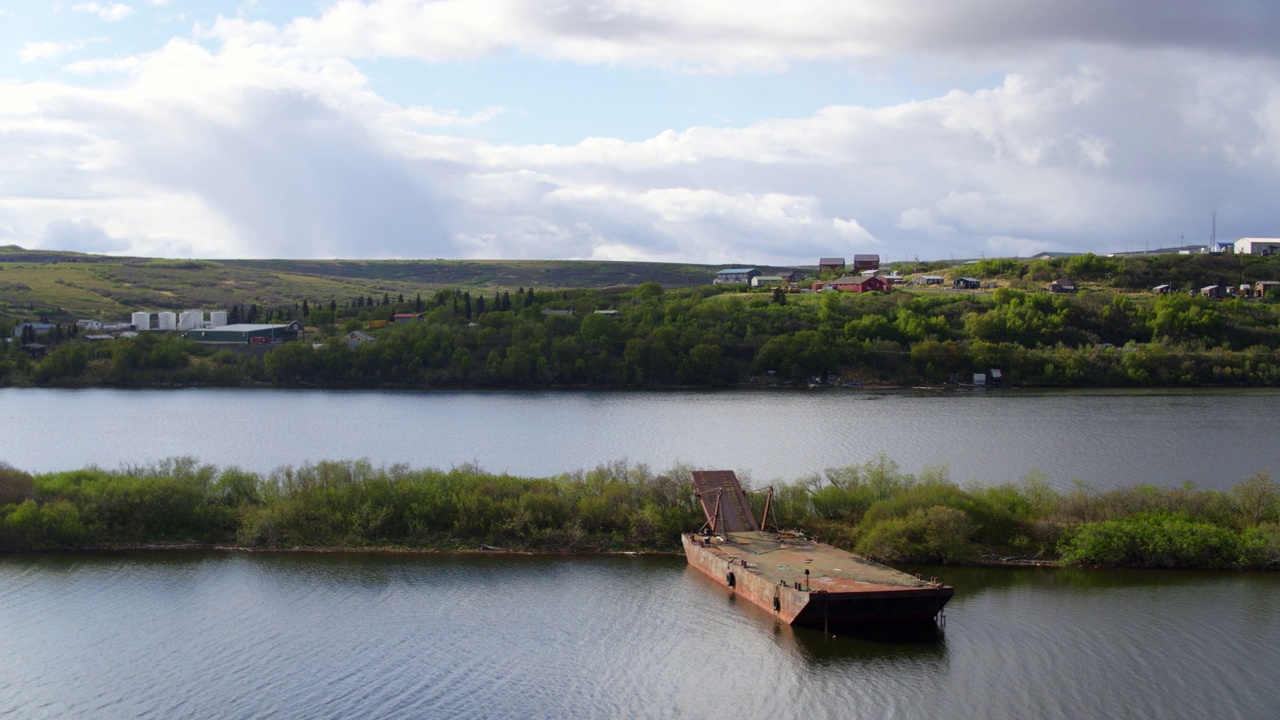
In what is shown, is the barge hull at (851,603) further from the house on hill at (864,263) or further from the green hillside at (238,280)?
the house on hill at (864,263)

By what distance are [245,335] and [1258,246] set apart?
10076 cm

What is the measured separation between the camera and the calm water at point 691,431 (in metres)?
44.4

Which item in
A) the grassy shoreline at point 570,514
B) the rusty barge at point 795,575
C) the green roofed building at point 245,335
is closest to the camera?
the rusty barge at point 795,575

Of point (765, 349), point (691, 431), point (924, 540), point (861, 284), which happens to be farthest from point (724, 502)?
point (861, 284)

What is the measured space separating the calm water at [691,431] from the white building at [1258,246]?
171 ft

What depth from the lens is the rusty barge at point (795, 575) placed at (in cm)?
2530

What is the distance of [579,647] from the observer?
25.0m

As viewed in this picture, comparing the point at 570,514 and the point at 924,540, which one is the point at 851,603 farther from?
the point at 570,514

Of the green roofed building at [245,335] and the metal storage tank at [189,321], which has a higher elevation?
the metal storage tank at [189,321]

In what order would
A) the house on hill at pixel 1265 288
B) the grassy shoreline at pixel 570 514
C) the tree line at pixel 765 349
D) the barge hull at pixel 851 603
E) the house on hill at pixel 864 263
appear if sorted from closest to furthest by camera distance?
the barge hull at pixel 851 603, the grassy shoreline at pixel 570 514, the tree line at pixel 765 349, the house on hill at pixel 1265 288, the house on hill at pixel 864 263

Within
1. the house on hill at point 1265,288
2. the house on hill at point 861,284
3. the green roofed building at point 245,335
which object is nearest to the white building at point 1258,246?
the house on hill at point 1265,288

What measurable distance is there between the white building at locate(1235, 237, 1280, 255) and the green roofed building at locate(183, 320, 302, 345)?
308ft

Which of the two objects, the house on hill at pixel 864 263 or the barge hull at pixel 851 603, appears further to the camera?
the house on hill at pixel 864 263

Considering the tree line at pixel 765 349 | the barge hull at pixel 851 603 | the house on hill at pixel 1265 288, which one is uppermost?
the house on hill at pixel 1265 288
